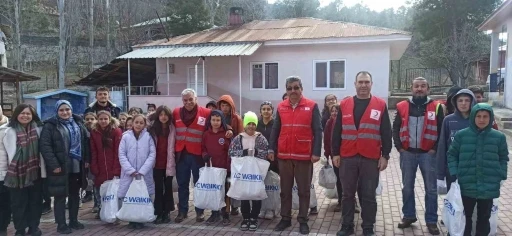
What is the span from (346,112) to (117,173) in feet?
9.73

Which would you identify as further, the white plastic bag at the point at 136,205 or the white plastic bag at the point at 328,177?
the white plastic bag at the point at 328,177

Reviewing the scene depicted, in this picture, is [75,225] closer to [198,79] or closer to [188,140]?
[188,140]

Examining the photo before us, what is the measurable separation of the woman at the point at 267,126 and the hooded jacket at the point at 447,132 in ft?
6.45

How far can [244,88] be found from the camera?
18.1 metres

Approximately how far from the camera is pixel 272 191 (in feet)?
17.5

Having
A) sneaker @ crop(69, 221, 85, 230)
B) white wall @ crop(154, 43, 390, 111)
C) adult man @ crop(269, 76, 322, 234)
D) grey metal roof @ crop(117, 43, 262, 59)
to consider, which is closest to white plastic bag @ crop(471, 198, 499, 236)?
adult man @ crop(269, 76, 322, 234)

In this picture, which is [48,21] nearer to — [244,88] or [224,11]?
[224,11]

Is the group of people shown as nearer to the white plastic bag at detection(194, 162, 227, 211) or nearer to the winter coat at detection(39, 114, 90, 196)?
the winter coat at detection(39, 114, 90, 196)

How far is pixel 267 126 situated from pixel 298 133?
69 centimetres

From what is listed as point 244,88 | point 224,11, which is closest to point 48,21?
point 224,11

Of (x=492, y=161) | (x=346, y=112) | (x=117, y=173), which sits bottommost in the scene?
(x=117, y=173)

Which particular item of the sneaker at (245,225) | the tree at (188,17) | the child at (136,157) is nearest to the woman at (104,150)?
the child at (136,157)

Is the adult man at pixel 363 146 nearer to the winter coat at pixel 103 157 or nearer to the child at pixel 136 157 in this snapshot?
the child at pixel 136 157

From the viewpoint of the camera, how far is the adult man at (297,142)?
4.75 m
